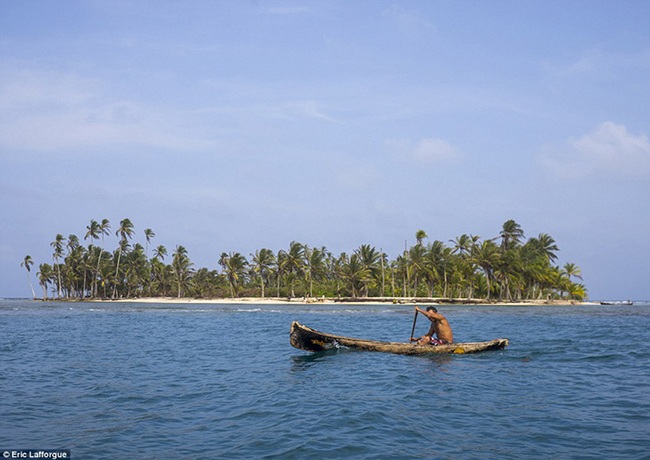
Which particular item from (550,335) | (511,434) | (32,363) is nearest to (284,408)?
(511,434)

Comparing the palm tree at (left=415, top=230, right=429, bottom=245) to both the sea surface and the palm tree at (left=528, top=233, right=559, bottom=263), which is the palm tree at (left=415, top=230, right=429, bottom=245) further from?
the sea surface

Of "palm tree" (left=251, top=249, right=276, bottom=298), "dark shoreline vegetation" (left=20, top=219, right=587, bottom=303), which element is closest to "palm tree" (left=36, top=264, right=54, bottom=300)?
"dark shoreline vegetation" (left=20, top=219, right=587, bottom=303)

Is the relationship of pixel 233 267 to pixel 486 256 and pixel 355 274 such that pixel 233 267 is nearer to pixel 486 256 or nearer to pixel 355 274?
pixel 355 274

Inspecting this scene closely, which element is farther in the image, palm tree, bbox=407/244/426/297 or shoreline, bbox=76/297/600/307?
palm tree, bbox=407/244/426/297

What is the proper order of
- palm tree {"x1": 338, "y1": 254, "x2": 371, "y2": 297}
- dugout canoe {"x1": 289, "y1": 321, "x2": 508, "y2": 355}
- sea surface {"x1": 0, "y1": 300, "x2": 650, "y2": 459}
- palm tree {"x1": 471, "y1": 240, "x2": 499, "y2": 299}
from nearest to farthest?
sea surface {"x1": 0, "y1": 300, "x2": 650, "y2": 459} → dugout canoe {"x1": 289, "y1": 321, "x2": 508, "y2": 355} → palm tree {"x1": 471, "y1": 240, "x2": 499, "y2": 299} → palm tree {"x1": 338, "y1": 254, "x2": 371, "y2": 297}

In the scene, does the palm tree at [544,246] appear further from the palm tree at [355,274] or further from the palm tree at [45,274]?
the palm tree at [45,274]

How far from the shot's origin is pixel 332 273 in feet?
456

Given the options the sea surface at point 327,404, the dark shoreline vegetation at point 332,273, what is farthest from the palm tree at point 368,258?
the sea surface at point 327,404

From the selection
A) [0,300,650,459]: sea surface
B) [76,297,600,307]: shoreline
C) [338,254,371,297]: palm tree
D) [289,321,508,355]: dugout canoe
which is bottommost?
[76,297,600,307]: shoreline

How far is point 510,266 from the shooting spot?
10144 cm

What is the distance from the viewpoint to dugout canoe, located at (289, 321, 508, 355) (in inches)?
936

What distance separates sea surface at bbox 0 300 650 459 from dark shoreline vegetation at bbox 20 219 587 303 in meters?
81.1

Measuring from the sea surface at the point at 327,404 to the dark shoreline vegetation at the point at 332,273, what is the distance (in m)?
81.1

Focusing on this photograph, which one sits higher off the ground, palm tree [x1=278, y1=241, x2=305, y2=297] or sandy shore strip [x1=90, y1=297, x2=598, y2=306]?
palm tree [x1=278, y1=241, x2=305, y2=297]
